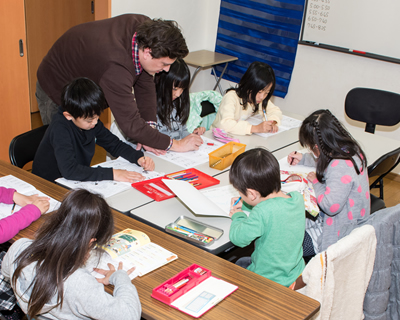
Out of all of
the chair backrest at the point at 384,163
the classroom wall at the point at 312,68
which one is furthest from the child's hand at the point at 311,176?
the classroom wall at the point at 312,68

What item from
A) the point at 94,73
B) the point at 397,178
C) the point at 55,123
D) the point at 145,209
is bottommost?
the point at 397,178

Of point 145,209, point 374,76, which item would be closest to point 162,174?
point 145,209

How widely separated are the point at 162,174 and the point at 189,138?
14.7 inches

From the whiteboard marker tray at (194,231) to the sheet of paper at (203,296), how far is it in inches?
9.9

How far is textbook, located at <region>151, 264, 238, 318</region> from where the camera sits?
3.82 feet

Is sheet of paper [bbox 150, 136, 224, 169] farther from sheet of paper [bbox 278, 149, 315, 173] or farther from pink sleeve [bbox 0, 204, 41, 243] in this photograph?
pink sleeve [bbox 0, 204, 41, 243]

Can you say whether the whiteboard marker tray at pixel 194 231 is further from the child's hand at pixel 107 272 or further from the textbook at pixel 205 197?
the child's hand at pixel 107 272

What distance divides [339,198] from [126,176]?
0.94 meters

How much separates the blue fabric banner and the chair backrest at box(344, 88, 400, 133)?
112 centimetres

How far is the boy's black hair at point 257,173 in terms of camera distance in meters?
1.48

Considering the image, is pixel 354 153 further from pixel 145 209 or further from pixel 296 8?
pixel 296 8

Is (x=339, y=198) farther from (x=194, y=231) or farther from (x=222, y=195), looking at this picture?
(x=194, y=231)

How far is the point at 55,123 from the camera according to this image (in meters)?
1.94

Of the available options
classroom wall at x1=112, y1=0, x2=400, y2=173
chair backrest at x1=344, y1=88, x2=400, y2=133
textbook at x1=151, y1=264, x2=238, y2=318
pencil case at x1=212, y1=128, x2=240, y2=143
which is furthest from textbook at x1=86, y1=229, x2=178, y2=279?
classroom wall at x1=112, y1=0, x2=400, y2=173
